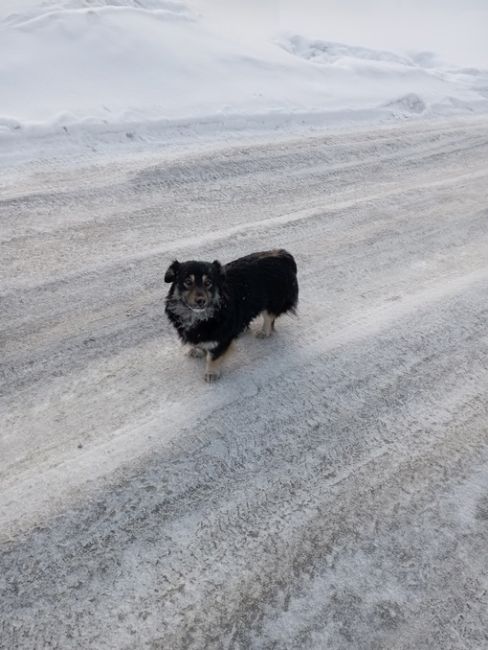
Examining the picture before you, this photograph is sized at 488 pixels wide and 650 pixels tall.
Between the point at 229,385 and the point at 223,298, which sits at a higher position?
the point at 223,298

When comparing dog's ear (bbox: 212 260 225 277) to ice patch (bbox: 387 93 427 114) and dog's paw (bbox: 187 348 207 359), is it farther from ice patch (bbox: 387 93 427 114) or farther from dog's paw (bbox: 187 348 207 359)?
ice patch (bbox: 387 93 427 114)

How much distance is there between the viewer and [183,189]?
24.0 ft

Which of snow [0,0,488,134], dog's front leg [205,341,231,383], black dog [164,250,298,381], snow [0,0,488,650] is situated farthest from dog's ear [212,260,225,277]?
snow [0,0,488,134]

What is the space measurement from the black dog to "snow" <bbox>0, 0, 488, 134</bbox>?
5124 millimetres

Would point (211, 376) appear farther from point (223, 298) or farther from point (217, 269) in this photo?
point (217, 269)

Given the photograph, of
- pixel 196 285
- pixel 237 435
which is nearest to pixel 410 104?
pixel 196 285

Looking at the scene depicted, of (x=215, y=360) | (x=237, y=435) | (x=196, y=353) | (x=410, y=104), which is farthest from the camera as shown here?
(x=410, y=104)

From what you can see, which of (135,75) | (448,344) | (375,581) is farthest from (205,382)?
(135,75)

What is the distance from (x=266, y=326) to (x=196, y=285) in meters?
1.15

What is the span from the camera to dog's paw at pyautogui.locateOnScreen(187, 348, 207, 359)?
464 cm

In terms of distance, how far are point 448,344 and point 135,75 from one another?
8.17 metres

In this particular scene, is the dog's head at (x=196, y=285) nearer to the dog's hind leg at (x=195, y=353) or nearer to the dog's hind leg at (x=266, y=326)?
the dog's hind leg at (x=195, y=353)

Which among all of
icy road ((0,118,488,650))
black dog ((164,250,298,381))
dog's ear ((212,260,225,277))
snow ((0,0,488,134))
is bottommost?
icy road ((0,118,488,650))

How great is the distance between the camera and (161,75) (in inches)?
400
